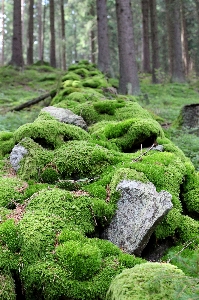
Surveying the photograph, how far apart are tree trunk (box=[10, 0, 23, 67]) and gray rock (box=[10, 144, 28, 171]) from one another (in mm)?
16196

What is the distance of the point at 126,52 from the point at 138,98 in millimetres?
2339

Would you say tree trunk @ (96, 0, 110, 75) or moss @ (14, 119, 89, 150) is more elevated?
tree trunk @ (96, 0, 110, 75)

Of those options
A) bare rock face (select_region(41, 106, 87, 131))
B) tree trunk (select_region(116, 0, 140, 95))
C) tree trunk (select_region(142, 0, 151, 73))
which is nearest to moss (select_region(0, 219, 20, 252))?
bare rock face (select_region(41, 106, 87, 131))

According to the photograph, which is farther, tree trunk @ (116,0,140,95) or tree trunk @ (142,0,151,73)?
tree trunk @ (142,0,151,73)

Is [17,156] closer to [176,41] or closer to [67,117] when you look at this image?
[67,117]

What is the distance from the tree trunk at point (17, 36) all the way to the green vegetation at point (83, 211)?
14614 mm

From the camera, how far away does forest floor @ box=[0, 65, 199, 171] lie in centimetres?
768

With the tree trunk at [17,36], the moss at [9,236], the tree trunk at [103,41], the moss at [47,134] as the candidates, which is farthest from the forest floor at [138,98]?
the moss at [9,236]

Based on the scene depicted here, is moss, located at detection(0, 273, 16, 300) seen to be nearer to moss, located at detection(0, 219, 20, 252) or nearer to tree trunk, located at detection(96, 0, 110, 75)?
moss, located at detection(0, 219, 20, 252)

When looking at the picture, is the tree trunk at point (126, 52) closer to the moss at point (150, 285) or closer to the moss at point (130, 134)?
the moss at point (130, 134)

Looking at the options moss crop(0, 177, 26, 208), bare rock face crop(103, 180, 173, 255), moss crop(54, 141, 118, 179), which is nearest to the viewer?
bare rock face crop(103, 180, 173, 255)

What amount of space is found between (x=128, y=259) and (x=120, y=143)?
7.84ft

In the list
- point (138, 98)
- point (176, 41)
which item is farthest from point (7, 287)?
point (176, 41)

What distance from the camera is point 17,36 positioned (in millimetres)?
18625
